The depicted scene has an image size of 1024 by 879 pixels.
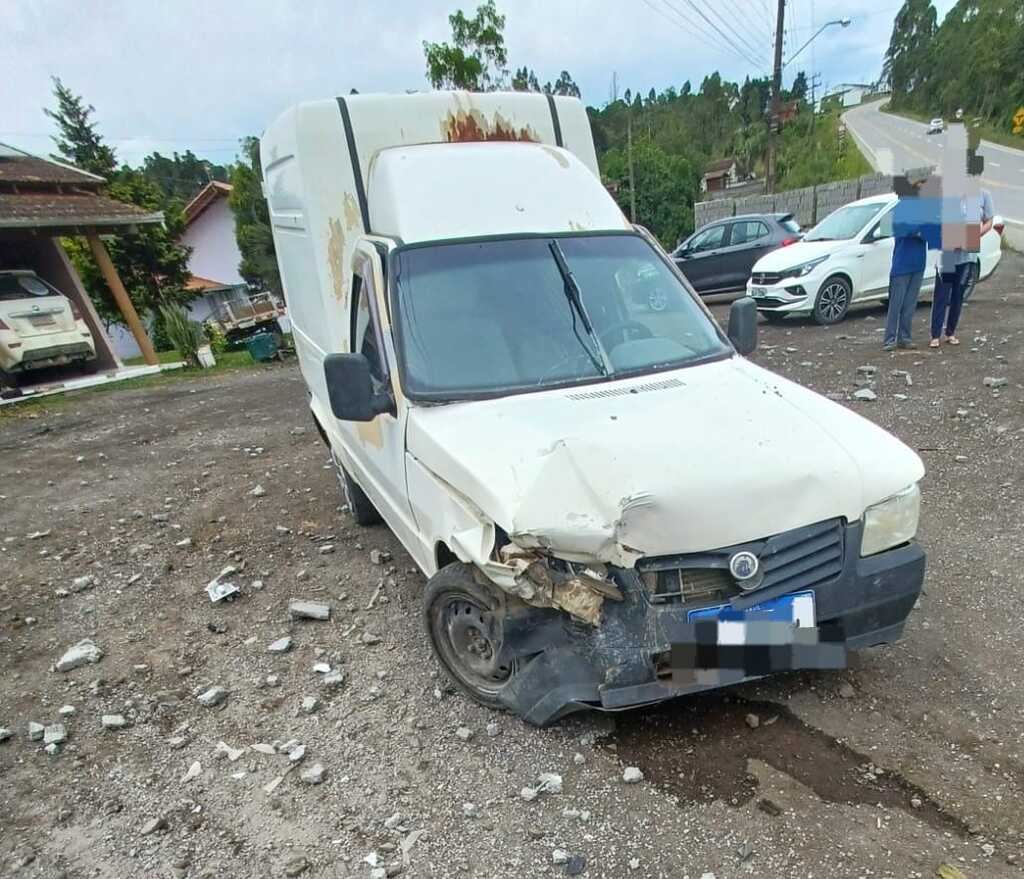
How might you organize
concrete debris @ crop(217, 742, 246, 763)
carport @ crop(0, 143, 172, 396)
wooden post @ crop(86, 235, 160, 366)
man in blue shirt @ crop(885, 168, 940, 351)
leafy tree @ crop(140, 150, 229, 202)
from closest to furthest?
concrete debris @ crop(217, 742, 246, 763), man in blue shirt @ crop(885, 168, 940, 351), carport @ crop(0, 143, 172, 396), wooden post @ crop(86, 235, 160, 366), leafy tree @ crop(140, 150, 229, 202)

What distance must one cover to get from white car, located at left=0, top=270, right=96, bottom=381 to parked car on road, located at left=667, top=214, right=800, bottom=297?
482 inches

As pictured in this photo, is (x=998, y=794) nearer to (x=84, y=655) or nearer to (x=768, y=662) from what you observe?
(x=768, y=662)

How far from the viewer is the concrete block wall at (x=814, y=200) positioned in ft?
62.9

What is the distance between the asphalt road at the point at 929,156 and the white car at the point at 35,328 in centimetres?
1460

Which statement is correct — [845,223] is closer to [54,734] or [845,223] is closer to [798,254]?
[798,254]

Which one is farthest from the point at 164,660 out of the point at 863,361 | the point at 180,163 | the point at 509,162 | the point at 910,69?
the point at 910,69

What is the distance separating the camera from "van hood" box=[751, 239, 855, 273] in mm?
9945

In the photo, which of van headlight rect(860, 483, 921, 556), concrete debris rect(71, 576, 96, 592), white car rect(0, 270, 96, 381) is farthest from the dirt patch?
white car rect(0, 270, 96, 381)

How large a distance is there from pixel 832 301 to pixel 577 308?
8.39 m

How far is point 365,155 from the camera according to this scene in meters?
3.95

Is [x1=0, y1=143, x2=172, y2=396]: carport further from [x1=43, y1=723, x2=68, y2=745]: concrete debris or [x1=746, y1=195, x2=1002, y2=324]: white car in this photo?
[x1=746, y1=195, x2=1002, y2=324]: white car

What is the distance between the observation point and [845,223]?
10422 millimetres

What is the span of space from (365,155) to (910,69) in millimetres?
113031

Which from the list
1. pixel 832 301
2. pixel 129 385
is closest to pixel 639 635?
pixel 832 301
